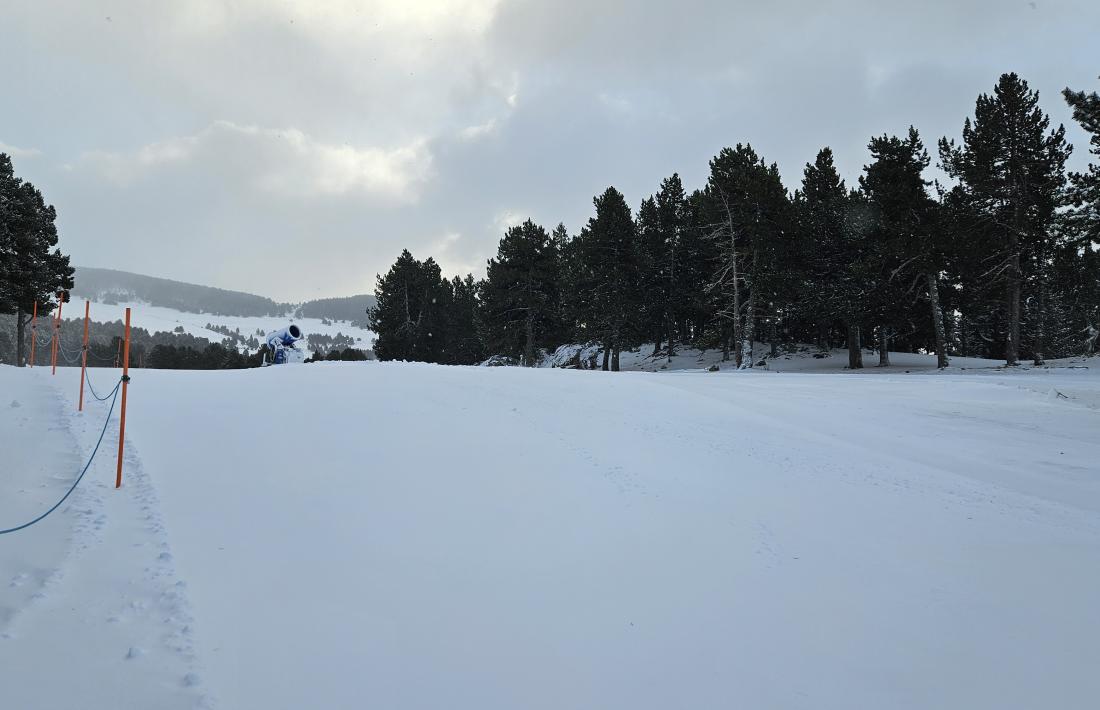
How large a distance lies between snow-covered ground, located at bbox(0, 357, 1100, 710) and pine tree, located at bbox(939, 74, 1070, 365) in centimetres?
2034

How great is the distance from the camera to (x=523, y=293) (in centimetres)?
4209

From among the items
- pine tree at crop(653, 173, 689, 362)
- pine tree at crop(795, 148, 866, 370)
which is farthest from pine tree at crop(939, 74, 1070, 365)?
pine tree at crop(653, 173, 689, 362)

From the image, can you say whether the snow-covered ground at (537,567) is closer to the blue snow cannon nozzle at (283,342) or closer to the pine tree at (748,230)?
the blue snow cannon nozzle at (283,342)

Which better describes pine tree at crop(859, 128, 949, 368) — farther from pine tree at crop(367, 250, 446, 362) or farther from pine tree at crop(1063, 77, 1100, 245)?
pine tree at crop(367, 250, 446, 362)

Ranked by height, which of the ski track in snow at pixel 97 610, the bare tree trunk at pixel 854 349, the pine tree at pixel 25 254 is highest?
the pine tree at pixel 25 254

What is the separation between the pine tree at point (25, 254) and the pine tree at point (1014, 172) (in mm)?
45694

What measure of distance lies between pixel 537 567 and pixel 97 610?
324cm

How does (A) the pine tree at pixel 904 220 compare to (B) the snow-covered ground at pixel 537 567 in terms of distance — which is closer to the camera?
(B) the snow-covered ground at pixel 537 567

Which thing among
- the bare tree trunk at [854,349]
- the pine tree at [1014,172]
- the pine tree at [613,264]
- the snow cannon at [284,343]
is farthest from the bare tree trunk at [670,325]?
the snow cannon at [284,343]

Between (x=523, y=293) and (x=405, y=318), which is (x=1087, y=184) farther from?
(x=405, y=318)

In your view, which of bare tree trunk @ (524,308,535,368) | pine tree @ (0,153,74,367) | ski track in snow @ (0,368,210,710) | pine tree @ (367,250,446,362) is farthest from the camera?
pine tree @ (367,250,446,362)

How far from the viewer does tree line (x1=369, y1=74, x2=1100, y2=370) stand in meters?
24.6

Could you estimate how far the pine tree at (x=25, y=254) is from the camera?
29.0 metres

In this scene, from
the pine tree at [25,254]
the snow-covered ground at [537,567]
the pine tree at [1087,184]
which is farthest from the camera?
the pine tree at [25,254]
